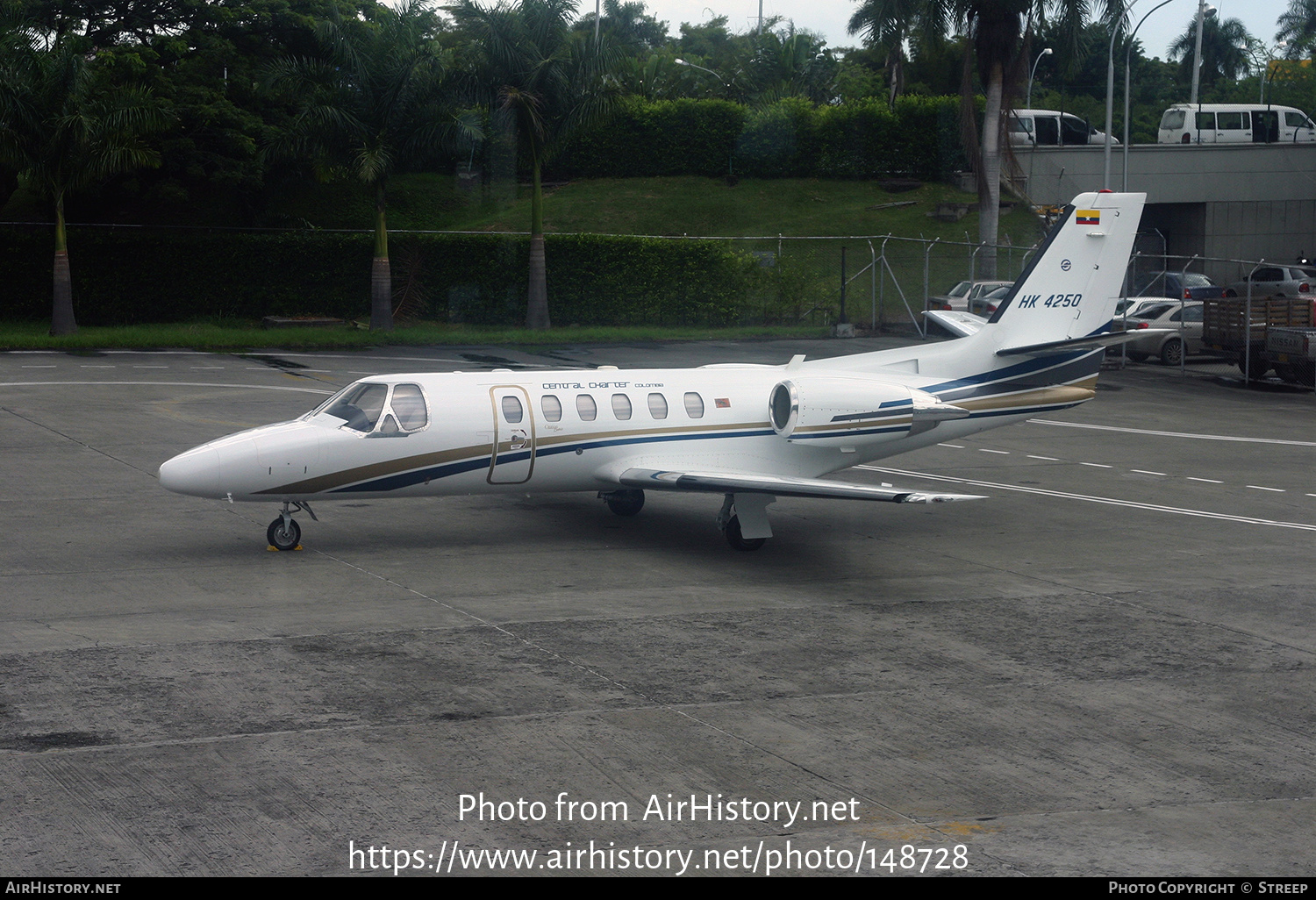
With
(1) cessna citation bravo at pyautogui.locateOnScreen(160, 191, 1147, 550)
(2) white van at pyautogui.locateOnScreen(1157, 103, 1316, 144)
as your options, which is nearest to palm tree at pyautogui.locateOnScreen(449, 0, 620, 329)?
(1) cessna citation bravo at pyautogui.locateOnScreen(160, 191, 1147, 550)

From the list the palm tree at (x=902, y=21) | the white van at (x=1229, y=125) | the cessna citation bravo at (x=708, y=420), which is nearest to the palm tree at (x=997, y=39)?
the palm tree at (x=902, y=21)

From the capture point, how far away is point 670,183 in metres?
70.8

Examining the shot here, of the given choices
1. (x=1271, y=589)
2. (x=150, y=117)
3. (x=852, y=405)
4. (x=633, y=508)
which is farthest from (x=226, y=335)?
(x=1271, y=589)

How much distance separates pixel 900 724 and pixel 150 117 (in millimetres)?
39419

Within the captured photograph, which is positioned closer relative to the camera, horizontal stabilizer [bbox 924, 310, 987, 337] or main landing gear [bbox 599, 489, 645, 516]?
main landing gear [bbox 599, 489, 645, 516]

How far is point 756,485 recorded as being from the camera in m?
18.7

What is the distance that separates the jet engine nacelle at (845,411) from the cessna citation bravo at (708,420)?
26 millimetres

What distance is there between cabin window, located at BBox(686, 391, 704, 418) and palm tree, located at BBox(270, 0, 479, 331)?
28.0 m

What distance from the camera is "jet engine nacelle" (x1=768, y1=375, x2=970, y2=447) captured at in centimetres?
1997

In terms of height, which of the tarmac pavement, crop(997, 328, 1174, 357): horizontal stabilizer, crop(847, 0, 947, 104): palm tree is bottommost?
the tarmac pavement

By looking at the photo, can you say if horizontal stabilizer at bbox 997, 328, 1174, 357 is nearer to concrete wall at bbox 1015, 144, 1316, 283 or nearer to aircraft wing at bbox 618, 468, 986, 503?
aircraft wing at bbox 618, 468, 986, 503

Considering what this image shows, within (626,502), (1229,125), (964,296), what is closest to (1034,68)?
(1229,125)

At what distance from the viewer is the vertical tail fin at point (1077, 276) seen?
72.5 ft

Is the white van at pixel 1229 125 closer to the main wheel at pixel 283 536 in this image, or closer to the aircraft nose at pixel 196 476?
the main wheel at pixel 283 536
